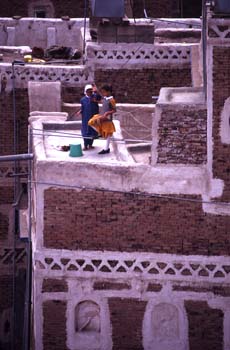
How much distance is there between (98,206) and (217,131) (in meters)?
2.50

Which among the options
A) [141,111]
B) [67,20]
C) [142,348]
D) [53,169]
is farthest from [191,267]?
[67,20]

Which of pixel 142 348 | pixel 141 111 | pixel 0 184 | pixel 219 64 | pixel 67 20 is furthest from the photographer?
pixel 67 20

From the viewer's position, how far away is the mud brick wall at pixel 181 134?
744 inches

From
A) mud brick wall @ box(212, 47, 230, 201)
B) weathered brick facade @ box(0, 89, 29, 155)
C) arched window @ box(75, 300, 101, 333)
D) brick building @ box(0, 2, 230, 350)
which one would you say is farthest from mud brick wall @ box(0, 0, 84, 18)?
mud brick wall @ box(212, 47, 230, 201)

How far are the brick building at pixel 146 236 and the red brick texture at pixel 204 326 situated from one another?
2 cm

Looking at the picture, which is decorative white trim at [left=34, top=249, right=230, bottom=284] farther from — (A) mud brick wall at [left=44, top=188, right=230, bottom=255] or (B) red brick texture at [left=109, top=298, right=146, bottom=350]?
(B) red brick texture at [left=109, top=298, right=146, bottom=350]

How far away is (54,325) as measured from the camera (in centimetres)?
1975

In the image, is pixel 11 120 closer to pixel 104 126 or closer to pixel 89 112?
pixel 89 112

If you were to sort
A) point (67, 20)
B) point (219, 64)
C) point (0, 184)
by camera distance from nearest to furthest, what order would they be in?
point (219, 64) < point (0, 184) < point (67, 20)

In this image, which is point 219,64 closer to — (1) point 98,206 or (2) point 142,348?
(1) point 98,206

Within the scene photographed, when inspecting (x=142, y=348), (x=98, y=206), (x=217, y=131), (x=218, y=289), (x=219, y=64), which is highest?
(x=219, y=64)

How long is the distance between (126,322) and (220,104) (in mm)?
4350

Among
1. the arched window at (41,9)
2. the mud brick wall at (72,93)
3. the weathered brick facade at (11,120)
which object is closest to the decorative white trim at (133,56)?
the mud brick wall at (72,93)

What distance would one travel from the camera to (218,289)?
19250 mm
